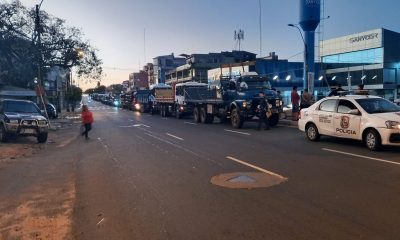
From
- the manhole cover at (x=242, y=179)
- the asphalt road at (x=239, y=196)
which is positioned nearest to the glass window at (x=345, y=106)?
the asphalt road at (x=239, y=196)

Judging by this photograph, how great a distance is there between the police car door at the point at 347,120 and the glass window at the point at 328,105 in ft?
0.81

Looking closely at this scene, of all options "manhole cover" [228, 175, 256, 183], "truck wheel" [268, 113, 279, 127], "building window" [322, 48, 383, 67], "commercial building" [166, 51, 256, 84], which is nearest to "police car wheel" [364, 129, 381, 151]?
"manhole cover" [228, 175, 256, 183]

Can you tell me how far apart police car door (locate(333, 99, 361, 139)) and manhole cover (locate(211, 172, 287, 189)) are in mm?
4992

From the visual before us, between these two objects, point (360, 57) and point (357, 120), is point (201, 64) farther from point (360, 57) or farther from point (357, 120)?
point (357, 120)

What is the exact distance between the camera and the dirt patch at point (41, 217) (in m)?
5.77

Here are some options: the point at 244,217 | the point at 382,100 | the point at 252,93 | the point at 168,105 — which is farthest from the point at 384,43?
the point at 244,217

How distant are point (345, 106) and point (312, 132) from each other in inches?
70.6

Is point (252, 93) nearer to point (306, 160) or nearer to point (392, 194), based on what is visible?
point (306, 160)

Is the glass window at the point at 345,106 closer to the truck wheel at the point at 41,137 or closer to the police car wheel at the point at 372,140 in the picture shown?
the police car wheel at the point at 372,140

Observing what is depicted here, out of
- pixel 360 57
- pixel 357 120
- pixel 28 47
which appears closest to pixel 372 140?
Answer: pixel 357 120

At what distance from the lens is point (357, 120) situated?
511 inches

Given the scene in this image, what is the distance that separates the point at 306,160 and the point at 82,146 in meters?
8.83

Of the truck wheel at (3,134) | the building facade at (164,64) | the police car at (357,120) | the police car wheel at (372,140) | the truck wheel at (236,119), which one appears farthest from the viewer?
the building facade at (164,64)

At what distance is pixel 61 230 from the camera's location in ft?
19.3
